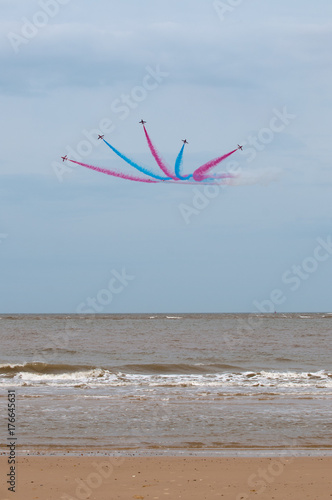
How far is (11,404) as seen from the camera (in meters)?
19.0

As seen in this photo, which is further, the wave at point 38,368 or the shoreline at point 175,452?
the wave at point 38,368

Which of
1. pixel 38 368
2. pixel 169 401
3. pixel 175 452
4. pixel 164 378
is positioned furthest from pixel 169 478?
pixel 38 368

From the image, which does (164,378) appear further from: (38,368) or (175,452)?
(175,452)

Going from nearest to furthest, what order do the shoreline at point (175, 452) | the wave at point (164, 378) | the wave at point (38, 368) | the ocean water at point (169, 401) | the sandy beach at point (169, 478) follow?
the sandy beach at point (169, 478), the shoreline at point (175, 452), the ocean water at point (169, 401), the wave at point (164, 378), the wave at point (38, 368)

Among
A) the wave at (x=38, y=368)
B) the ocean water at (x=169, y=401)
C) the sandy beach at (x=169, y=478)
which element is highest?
the wave at (x=38, y=368)

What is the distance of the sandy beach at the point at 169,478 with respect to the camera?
32.2ft

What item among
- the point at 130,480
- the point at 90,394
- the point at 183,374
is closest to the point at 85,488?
the point at 130,480

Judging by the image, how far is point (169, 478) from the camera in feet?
35.2

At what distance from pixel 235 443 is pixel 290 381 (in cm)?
1358

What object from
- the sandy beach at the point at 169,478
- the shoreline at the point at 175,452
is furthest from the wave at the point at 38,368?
the sandy beach at the point at 169,478

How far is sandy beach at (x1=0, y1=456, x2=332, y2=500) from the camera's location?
387 inches

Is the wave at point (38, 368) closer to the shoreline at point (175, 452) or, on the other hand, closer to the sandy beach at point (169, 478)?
the shoreline at point (175, 452)

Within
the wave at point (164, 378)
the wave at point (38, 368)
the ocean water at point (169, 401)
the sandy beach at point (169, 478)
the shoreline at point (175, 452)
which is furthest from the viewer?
the wave at point (38, 368)

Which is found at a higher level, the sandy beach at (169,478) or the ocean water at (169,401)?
the ocean water at (169,401)
